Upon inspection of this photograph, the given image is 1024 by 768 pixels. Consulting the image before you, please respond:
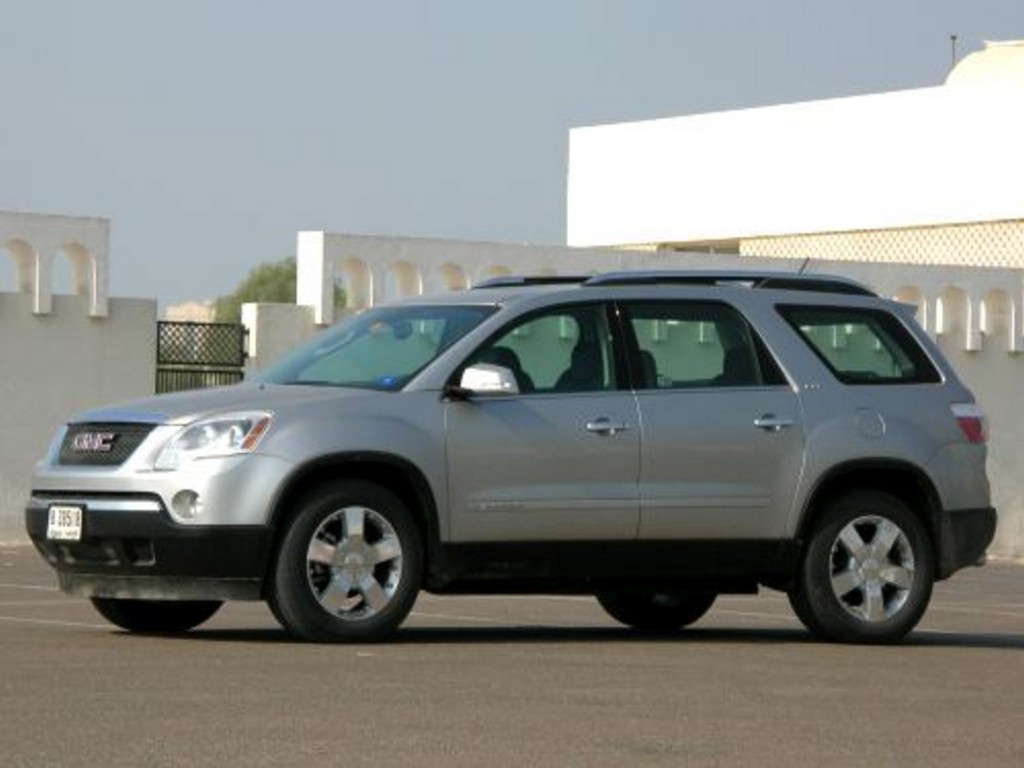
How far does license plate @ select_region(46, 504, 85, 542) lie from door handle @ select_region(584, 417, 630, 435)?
253 centimetres

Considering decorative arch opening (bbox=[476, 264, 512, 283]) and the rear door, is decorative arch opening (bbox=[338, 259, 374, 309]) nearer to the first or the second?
decorative arch opening (bbox=[476, 264, 512, 283])

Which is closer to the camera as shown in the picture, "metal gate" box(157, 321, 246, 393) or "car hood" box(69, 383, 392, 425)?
"car hood" box(69, 383, 392, 425)

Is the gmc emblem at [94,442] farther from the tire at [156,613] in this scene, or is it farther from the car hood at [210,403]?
the tire at [156,613]

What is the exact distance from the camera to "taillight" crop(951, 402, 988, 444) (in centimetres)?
1730

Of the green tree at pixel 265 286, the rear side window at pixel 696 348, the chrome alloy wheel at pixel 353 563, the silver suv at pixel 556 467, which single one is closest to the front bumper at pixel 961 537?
the silver suv at pixel 556 467

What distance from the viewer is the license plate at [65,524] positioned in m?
15.3

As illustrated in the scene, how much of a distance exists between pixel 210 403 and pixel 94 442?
1.99 ft

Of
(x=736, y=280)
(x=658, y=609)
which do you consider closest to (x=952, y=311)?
(x=658, y=609)

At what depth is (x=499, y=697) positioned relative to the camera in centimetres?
1252

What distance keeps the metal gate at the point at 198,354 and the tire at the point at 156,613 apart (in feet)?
50.0

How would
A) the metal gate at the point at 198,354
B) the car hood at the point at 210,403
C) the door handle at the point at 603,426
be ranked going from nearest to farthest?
the car hood at the point at 210,403, the door handle at the point at 603,426, the metal gate at the point at 198,354

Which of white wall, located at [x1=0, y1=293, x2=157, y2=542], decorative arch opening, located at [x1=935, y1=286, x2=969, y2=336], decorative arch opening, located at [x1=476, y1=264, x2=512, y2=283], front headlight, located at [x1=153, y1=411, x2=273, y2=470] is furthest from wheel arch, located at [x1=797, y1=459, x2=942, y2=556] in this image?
decorative arch opening, located at [x1=935, y1=286, x2=969, y2=336]

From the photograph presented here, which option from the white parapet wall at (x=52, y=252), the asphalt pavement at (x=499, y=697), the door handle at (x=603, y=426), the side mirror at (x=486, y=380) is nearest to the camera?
the asphalt pavement at (x=499, y=697)

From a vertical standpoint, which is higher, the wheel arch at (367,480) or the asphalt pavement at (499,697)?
the wheel arch at (367,480)
